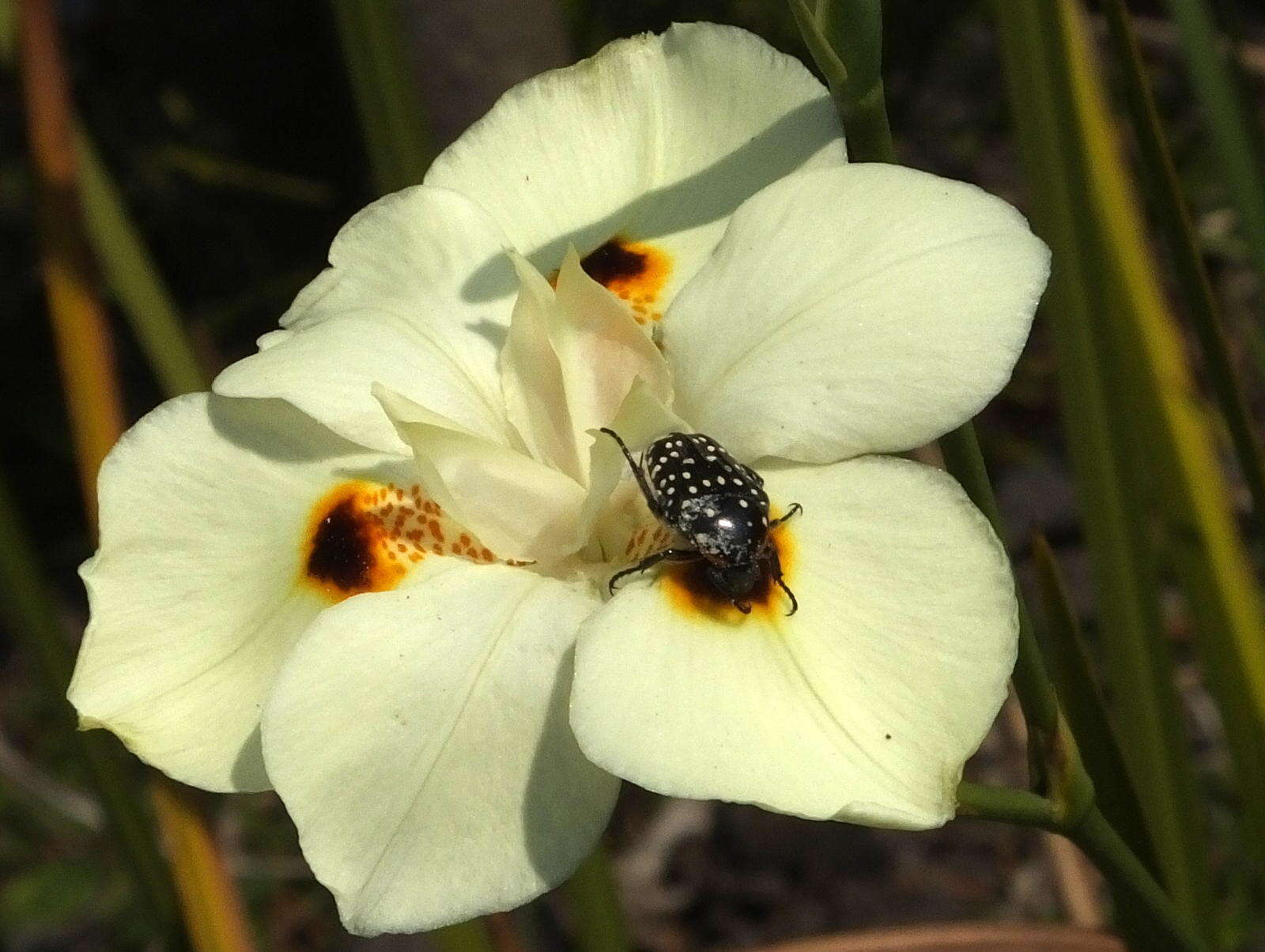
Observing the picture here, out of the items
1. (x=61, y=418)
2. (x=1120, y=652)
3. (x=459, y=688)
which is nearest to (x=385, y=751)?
(x=459, y=688)

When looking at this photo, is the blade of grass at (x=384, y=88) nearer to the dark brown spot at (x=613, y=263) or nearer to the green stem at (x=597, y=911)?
the dark brown spot at (x=613, y=263)

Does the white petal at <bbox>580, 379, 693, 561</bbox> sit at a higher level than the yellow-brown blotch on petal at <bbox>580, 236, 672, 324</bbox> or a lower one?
lower

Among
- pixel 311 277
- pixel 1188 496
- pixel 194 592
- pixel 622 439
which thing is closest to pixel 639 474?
pixel 622 439

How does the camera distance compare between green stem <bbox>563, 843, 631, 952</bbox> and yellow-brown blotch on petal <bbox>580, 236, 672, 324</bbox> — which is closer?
yellow-brown blotch on petal <bbox>580, 236, 672, 324</bbox>

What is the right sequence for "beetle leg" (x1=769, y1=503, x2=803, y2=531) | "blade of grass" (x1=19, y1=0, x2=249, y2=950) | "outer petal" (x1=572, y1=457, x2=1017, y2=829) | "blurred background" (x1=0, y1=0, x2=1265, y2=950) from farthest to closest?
"blurred background" (x1=0, y1=0, x2=1265, y2=950), "blade of grass" (x1=19, y1=0, x2=249, y2=950), "beetle leg" (x1=769, y1=503, x2=803, y2=531), "outer petal" (x1=572, y1=457, x2=1017, y2=829)

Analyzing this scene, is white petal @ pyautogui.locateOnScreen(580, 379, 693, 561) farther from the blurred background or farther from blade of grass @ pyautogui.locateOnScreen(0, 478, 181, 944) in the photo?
the blurred background

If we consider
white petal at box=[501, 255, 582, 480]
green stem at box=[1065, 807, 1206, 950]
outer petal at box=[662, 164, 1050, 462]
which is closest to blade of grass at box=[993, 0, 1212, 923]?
green stem at box=[1065, 807, 1206, 950]
